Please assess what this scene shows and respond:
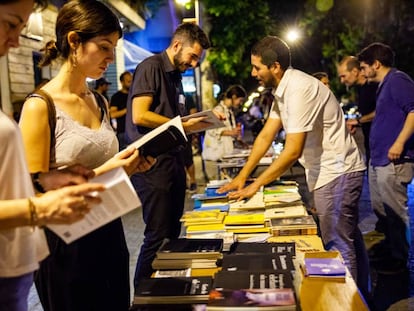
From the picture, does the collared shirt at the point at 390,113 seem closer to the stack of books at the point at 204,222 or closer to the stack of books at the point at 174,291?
the stack of books at the point at 204,222

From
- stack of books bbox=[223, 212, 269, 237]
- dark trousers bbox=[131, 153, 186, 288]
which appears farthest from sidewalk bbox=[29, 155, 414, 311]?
stack of books bbox=[223, 212, 269, 237]

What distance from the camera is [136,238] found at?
5734 millimetres

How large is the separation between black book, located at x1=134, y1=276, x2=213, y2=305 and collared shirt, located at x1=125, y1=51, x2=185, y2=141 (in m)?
1.59

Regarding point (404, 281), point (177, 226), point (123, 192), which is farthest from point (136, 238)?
point (123, 192)

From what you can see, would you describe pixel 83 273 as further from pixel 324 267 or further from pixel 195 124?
pixel 195 124

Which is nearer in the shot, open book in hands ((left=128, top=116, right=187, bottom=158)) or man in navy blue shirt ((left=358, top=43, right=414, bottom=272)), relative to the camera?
open book in hands ((left=128, top=116, right=187, bottom=158))

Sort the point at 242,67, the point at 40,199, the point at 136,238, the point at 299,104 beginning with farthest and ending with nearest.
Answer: the point at 242,67 → the point at 136,238 → the point at 299,104 → the point at 40,199

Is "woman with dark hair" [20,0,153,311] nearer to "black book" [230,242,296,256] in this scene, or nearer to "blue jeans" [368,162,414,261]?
"black book" [230,242,296,256]

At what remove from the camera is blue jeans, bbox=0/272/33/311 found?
59.4 inches

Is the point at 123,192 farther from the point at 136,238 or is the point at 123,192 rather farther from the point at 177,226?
the point at 136,238

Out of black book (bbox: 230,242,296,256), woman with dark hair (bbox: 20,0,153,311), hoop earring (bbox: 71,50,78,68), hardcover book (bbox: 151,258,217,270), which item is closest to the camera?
woman with dark hair (bbox: 20,0,153,311)

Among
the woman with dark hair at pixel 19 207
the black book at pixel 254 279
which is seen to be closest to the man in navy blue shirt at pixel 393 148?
the black book at pixel 254 279

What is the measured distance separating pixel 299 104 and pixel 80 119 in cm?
154

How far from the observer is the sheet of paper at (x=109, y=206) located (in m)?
1.45
